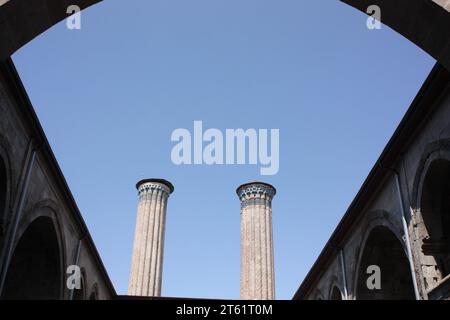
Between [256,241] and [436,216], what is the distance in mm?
18448

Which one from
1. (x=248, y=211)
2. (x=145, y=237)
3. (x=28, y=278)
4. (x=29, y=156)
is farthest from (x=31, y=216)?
(x=248, y=211)

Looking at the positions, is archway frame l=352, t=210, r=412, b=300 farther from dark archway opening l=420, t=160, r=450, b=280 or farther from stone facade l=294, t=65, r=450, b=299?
dark archway opening l=420, t=160, r=450, b=280

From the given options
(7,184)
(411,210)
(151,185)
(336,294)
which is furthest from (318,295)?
(151,185)

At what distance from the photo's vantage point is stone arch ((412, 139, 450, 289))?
862 cm

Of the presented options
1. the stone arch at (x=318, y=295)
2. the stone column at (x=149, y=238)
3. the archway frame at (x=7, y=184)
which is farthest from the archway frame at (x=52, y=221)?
the stone column at (x=149, y=238)

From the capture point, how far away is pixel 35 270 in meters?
12.3

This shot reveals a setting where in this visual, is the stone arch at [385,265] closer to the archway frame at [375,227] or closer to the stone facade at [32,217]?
the archway frame at [375,227]

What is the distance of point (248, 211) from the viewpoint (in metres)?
28.0

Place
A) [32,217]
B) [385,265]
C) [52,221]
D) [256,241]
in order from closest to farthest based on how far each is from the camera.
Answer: [32,217] < [52,221] < [385,265] < [256,241]

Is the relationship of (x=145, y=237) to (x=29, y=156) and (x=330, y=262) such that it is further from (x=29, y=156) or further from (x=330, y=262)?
(x=29, y=156)

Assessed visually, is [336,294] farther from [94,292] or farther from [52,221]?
[52,221]

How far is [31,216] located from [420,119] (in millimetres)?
8067

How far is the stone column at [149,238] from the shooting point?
25312 millimetres
